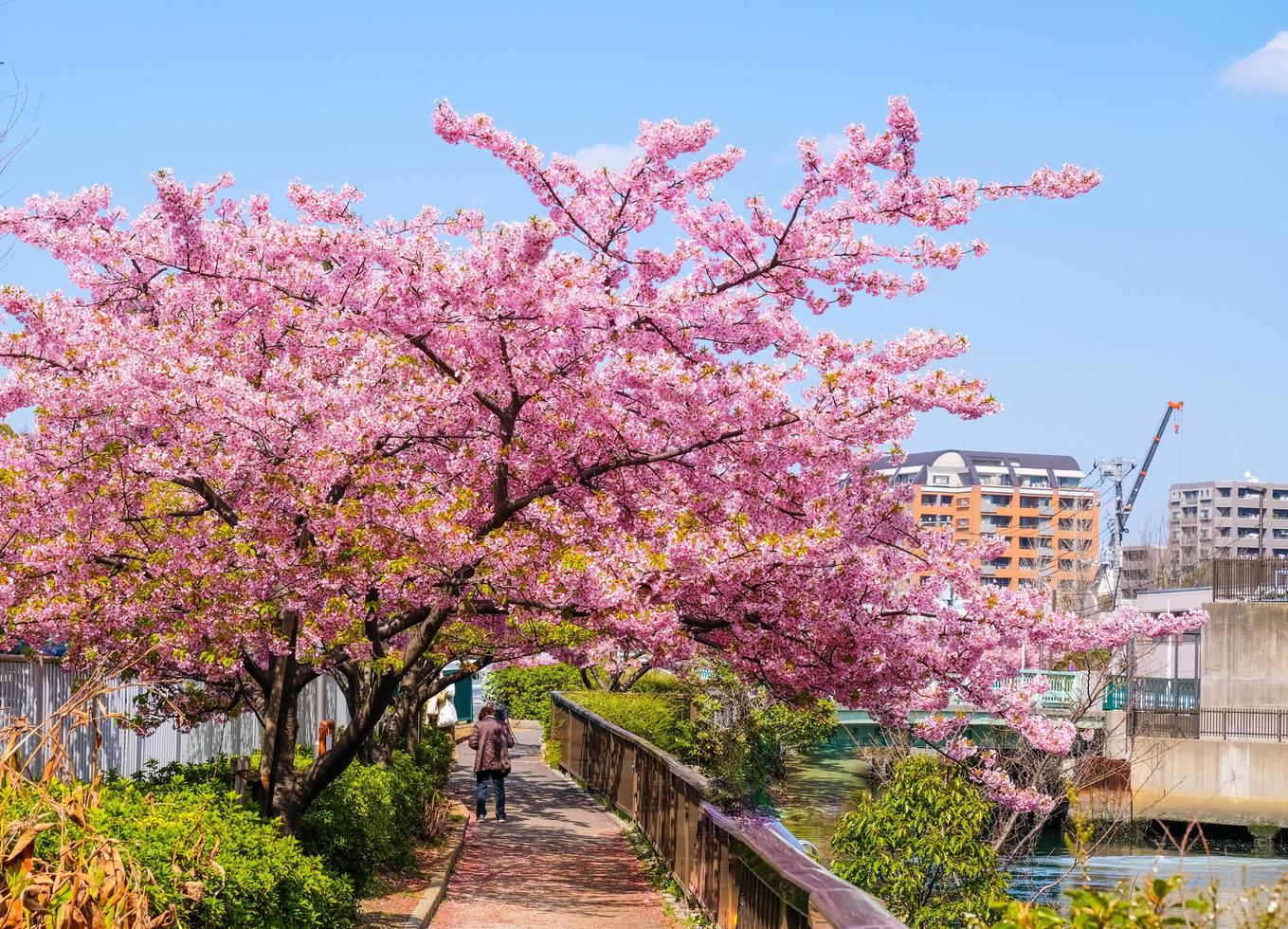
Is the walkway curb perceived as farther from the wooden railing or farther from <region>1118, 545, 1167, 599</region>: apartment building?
<region>1118, 545, 1167, 599</region>: apartment building

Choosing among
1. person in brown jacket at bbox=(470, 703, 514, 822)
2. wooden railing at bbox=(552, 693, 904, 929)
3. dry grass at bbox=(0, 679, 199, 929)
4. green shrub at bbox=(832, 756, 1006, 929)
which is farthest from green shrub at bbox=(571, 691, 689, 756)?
dry grass at bbox=(0, 679, 199, 929)

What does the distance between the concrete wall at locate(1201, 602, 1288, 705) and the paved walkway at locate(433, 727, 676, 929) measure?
23291 mm

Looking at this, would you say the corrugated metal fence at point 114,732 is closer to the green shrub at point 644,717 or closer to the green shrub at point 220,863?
the green shrub at point 220,863

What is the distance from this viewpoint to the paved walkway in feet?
44.0

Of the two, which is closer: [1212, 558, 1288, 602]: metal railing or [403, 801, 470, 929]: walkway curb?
[403, 801, 470, 929]: walkway curb

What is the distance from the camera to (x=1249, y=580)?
42.3m

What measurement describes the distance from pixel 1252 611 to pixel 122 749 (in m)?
35.5

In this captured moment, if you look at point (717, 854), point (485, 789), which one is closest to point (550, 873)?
point (485, 789)

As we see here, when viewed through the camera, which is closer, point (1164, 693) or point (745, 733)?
point (745, 733)

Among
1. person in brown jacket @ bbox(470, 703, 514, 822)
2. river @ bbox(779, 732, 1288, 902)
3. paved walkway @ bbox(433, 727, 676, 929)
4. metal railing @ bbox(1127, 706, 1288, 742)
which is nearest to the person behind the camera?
paved walkway @ bbox(433, 727, 676, 929)

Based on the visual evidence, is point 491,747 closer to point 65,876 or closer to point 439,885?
point 439,885

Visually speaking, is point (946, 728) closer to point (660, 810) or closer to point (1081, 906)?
point (660, 810)

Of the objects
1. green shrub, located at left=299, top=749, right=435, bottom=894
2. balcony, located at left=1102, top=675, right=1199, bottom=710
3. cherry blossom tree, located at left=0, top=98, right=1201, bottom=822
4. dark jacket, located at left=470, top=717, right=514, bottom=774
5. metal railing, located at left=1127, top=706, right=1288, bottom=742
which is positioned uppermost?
cherry blossom tree, located at left=0, top=98, right=1201, bottom=822

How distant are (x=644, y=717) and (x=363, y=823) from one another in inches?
618
